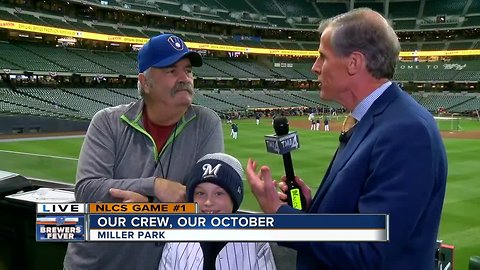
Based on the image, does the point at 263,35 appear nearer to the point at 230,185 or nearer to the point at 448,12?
the point at 448,12

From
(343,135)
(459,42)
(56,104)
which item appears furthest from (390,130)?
(459,42)

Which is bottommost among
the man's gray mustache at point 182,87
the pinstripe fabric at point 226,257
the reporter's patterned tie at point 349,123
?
the pinstripe fabric at point 226,257

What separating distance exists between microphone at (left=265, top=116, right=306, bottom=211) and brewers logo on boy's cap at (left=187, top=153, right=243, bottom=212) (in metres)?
0.22

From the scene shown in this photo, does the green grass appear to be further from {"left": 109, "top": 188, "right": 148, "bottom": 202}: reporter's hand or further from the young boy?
{"left": 109, "top": 188, "right": 148, "bottom": 202}: reporter's hand

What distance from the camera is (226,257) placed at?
2.12m

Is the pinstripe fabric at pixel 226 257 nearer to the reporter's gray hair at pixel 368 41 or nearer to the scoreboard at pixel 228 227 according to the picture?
the scoreboard at pixel 228 227

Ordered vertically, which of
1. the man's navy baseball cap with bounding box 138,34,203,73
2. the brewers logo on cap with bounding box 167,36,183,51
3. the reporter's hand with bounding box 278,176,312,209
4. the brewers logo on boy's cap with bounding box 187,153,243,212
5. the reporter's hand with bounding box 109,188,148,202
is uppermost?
the brewers logo on cap with bounding box 167,36,183,51

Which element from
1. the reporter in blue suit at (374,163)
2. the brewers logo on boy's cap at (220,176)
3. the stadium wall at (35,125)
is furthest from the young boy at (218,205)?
the stadium wall at (35,125)

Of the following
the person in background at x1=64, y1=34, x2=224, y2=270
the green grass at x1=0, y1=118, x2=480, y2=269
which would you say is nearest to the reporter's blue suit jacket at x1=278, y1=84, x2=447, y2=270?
the green grass at x1=0, y1=118, x2=480, y2=269

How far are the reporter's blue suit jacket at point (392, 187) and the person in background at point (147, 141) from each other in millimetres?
977

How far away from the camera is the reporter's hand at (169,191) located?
7.77ft

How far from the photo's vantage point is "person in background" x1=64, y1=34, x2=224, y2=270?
103 inches

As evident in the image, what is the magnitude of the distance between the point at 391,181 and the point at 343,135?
0.60 m

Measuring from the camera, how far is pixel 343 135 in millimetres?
2338
